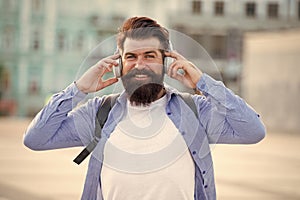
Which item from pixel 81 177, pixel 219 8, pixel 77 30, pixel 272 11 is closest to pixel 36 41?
pixel 77 30

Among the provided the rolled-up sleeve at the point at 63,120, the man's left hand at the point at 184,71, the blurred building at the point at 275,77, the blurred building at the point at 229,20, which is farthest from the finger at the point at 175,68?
the blurred building at the point at 229,20

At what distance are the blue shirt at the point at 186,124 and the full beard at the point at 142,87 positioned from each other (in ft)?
0.29

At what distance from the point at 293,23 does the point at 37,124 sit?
66001 mm

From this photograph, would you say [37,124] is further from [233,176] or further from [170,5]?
[170,5]

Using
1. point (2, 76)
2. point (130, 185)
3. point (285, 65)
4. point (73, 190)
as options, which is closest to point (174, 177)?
point (130, 185)

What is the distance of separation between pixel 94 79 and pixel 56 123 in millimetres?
231

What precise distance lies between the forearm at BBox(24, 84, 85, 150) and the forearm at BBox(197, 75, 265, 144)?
1.62ft

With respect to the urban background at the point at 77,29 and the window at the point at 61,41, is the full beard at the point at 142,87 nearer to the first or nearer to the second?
the urban background at the point at 77,29

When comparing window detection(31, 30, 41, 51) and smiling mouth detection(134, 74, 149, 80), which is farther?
window detection(31, 30, 41, 51)

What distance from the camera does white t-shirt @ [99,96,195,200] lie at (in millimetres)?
2941

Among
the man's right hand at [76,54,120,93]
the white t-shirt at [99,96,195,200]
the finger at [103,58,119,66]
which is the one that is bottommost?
the white t-shirt at [99,96,195,200]

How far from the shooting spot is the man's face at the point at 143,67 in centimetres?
289

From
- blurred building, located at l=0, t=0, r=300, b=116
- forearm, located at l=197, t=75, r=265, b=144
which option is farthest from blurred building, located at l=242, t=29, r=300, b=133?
forearm, located at l=197, t=75, r=265, b=144

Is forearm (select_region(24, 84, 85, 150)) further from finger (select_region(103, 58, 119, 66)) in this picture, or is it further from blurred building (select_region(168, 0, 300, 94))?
blurred building (select_region(168, 0, 300, 94))
